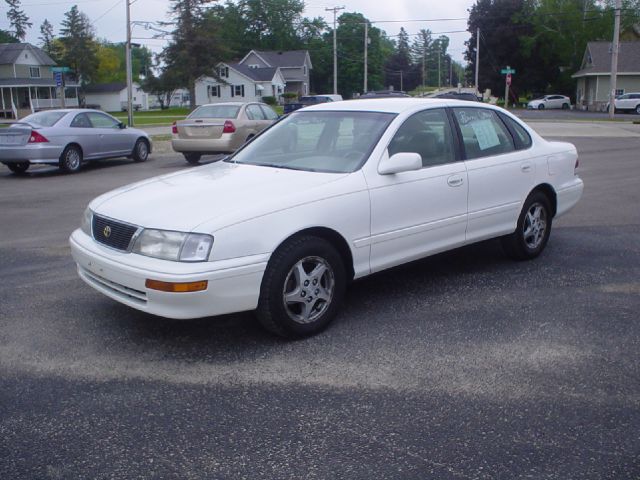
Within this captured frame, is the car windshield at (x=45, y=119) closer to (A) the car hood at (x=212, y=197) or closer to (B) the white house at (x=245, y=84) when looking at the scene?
(A) the car hood at (x=212, y=197)

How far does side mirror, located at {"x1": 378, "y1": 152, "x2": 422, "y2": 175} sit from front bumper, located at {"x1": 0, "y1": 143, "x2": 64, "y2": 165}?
11508 millimetres

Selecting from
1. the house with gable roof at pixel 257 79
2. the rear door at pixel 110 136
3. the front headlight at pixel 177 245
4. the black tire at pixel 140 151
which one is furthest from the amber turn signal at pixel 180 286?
the house with gable roof at pixel 257 79

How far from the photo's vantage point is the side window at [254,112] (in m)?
17.5

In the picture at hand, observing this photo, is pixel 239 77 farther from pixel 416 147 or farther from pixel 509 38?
pixel 416 147

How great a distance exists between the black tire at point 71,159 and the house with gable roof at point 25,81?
2071 inches

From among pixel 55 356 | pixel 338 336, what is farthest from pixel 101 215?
pixel 338 336

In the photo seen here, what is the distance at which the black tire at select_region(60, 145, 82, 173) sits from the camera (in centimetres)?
1527

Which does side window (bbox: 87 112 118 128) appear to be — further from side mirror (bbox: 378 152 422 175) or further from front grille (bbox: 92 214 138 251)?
side mirror (bbox: 378 152 422 175)

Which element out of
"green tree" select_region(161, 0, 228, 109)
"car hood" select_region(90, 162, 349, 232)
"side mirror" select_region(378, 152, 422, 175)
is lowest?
"car hood" select_region(90, 162, 349, 232)

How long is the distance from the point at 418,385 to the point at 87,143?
1349 cm

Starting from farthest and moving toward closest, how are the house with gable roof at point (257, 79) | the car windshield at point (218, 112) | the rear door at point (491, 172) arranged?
the house with gable roof at point (257, 79)
the car windshield at point (218, 112)
the rear door at point (491, 172)

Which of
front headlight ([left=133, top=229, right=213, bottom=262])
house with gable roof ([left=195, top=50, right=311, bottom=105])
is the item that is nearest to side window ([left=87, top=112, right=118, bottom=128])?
front headlight ([left=133, top=229, right=213, bottom=262])

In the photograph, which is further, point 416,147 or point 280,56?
point 280,56

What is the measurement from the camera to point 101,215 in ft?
16.0
